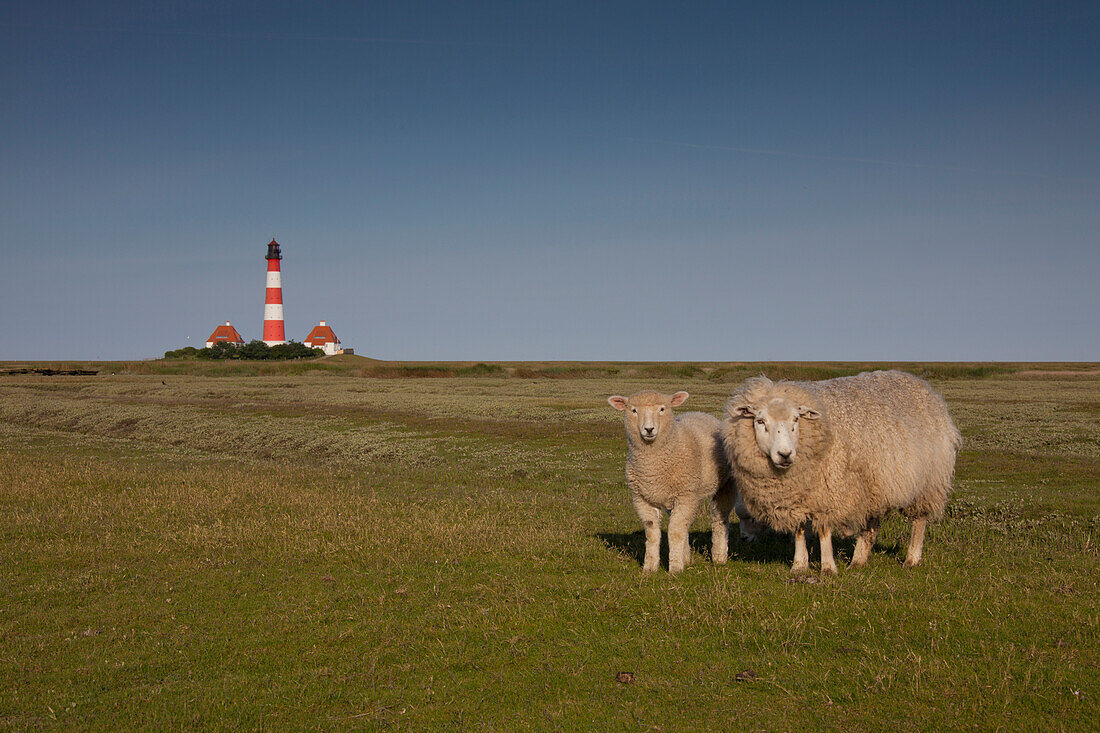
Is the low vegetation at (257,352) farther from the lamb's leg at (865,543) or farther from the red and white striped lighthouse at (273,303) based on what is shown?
the lamb's leg at (865,543)

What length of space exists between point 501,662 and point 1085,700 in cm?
538

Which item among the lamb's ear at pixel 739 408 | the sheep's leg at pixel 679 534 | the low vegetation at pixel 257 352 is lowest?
the sheep's leg at pixel 679 534

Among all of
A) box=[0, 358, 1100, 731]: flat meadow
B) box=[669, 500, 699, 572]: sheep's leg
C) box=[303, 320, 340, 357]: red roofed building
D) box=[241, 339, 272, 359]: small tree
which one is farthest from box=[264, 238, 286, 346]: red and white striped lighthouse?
box=[669, 500, 699, 572]: sheep's leg

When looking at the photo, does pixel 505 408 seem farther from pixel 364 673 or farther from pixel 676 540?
pixel 364 673

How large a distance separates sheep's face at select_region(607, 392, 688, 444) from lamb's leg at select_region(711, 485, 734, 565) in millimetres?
1630

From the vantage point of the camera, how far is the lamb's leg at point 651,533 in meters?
11.3

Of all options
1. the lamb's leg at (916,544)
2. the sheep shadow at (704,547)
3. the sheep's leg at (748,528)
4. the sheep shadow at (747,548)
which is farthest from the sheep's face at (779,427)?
the sheep's leg at (748,528)

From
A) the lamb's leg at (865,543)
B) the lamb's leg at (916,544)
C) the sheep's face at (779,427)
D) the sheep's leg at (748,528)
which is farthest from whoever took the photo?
the sheep's leg at (748,528)

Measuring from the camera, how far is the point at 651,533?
11.3 meters

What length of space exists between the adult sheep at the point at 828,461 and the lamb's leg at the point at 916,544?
0.01 meters

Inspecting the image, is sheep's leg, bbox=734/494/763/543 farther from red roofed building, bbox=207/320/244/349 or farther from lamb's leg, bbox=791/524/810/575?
red roofed building, bbox=207/320/244/349

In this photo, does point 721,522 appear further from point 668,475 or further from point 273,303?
point 273,303

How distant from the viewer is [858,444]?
11.3m

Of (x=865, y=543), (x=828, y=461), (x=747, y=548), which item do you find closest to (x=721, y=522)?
(x=747, y=548)
